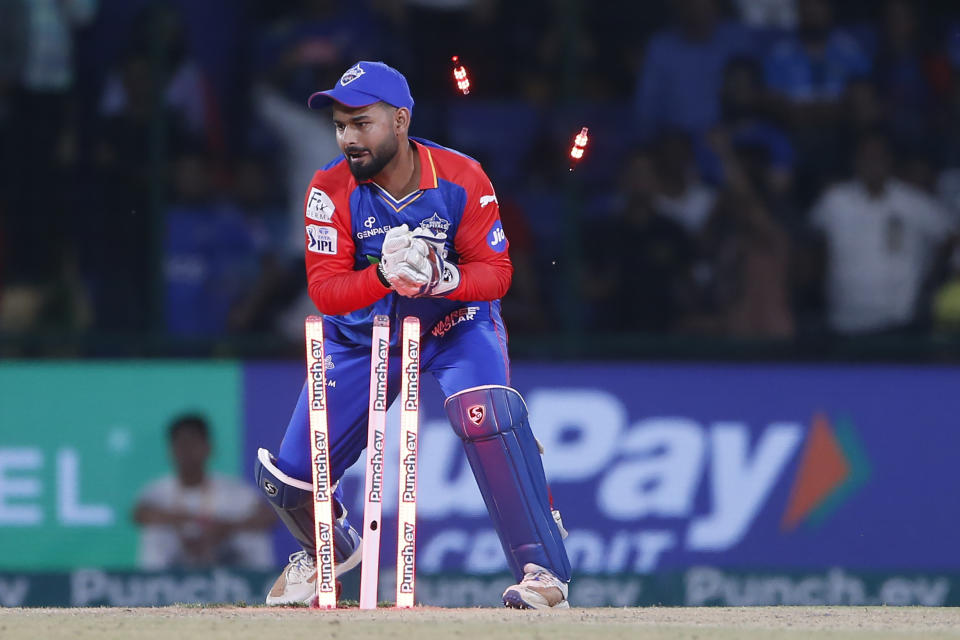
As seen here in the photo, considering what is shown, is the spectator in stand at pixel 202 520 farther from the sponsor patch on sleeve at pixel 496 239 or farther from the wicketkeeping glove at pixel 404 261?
the wicketkeeping glove at pixel 404 261

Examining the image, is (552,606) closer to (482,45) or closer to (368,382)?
(368,382)

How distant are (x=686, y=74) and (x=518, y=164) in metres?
1.19

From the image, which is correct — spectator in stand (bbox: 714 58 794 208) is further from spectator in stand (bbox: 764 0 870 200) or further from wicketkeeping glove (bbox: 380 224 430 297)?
wicketkeeping glove (bbox: 380 224 430 297)

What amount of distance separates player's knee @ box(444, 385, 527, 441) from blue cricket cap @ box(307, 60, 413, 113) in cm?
111

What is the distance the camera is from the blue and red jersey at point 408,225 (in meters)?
6.30

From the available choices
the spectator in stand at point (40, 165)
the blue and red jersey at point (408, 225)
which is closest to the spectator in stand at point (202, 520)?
the spectator in stand at point (40, 165)

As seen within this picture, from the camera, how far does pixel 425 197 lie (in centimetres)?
632

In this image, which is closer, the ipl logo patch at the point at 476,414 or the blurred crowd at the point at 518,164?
the ipl logo patch at the point at 476,414

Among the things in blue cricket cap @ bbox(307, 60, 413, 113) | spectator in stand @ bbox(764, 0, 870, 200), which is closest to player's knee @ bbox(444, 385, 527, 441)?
blue cricket cap @ bbox(307, 60, 413, 113)

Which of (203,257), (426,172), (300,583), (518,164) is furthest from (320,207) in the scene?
(518,164)

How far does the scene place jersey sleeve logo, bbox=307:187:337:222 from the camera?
632 centimetres

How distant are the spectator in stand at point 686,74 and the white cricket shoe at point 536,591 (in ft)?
14.5

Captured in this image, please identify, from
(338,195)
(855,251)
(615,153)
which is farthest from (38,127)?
(855,251)

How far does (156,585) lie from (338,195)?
12.0 feet
